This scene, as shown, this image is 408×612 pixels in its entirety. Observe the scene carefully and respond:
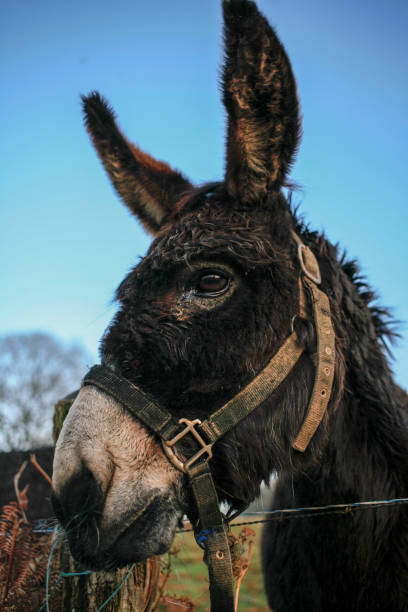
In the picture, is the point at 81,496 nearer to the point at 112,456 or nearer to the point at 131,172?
the point at 112,456

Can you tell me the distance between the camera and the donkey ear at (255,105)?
6.38 ft

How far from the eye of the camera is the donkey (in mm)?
1564

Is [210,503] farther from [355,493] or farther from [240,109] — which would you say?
[240,109]

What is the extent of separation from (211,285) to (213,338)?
0.25 m

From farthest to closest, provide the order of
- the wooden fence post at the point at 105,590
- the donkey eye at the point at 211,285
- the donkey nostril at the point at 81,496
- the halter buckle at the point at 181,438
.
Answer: the wooden fence post at the point at 105,590
the donkey eye at the point at 211,285
the halter buckle at the point at 181,438
the donkey nostril at the point at 81,496

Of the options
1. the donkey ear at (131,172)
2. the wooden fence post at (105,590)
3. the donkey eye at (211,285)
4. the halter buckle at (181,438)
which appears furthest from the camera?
the donkey ear at (131,172)

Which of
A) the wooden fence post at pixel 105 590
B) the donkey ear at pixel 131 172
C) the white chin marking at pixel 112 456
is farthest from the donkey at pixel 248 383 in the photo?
the wooden fence post at pixel 105 590

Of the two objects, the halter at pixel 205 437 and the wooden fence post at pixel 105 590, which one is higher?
the halter at pixel 205 437

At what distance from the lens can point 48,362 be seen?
13289 mm

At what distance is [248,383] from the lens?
1.81 m

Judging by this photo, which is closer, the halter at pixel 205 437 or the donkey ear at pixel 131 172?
the halter at pixel 205 437

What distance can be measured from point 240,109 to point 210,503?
1741 mm

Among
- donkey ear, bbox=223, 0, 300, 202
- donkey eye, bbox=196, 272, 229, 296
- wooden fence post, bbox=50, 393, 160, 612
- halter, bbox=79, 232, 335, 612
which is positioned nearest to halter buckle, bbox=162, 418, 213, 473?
halter, bbox=79, 232, 335, 612

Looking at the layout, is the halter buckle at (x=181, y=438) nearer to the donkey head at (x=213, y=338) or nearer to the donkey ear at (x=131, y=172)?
the donkey head at (x=213, y=338)
